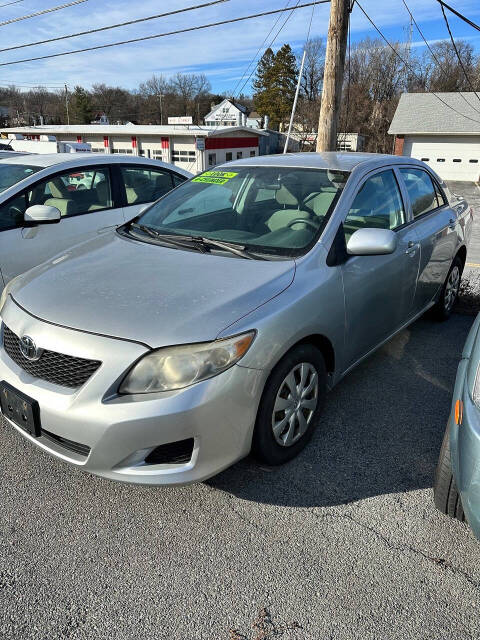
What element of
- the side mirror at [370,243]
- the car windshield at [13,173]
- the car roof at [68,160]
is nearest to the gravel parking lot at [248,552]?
the side mirror at [370,243]

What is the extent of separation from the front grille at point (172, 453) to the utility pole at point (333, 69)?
6.50 meters

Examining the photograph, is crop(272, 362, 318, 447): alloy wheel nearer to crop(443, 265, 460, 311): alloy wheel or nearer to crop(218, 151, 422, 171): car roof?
crop(218, 151, 422, 171): car roof

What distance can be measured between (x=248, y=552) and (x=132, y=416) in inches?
32.2

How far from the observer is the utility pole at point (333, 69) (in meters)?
7.12

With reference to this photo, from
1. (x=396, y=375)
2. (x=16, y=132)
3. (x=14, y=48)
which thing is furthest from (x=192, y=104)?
(x=396, y=375)

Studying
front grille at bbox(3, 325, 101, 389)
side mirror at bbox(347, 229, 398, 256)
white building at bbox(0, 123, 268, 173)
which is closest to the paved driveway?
front grille at bbox(3, 325, 101, 389)

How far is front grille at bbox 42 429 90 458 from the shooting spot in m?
2.24

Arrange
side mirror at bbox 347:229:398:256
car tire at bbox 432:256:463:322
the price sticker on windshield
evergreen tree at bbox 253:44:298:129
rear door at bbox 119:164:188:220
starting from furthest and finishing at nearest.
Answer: evergreen tree at bbox 253:44:298:129, rear door at bbox 119:164:188:220, car tire at bbox 432:256:463:322, the price sticker on windshield, side mirror at bbox 347:229:398:256

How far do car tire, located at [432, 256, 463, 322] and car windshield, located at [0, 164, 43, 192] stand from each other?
412 cm

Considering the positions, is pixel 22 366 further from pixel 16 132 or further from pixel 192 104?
pixel 192 104

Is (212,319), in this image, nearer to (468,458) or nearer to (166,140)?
(468,458)

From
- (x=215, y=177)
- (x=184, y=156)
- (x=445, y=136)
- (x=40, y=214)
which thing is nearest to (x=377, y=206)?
(x=215, y=177)

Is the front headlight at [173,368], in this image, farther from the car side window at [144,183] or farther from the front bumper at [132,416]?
the car side window at [144,183]

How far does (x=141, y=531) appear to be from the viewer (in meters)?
2.34
